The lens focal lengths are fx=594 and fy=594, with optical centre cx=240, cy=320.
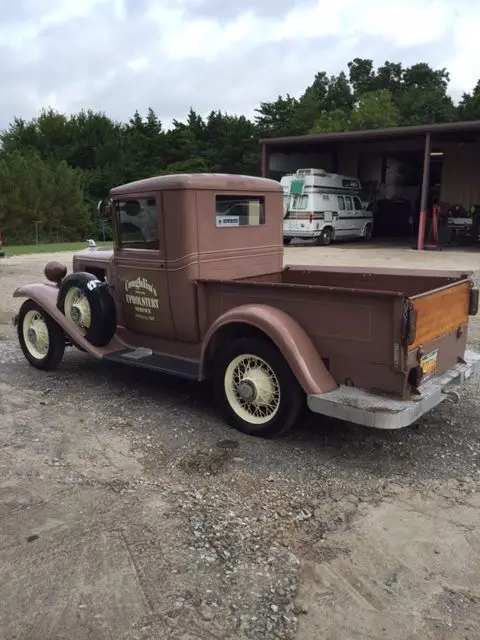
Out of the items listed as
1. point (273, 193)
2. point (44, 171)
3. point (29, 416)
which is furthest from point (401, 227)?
point (29, 416)

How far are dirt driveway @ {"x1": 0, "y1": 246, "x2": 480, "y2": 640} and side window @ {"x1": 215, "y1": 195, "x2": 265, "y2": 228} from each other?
5.62 feet

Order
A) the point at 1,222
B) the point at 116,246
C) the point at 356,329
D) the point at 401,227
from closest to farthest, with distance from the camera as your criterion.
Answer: the point at 356,329, the point at 116,246, the point at 401,227, the point at 1,222

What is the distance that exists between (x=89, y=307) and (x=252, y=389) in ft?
6.90

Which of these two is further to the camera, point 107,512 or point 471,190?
point 471,190

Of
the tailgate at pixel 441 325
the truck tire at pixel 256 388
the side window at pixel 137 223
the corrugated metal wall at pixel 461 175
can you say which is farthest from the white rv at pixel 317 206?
the truck tire at pixel 256 388

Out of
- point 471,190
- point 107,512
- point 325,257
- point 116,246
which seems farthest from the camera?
point 471,190

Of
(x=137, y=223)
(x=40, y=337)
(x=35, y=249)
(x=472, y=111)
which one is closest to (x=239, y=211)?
(x=137, y=223)

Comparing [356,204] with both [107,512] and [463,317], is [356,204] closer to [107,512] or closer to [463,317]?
[463,317]

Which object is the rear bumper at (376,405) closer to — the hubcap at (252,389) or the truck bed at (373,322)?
the truck bed at (373,322)

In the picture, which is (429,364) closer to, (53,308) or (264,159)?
(53,308)

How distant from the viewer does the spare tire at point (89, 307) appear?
5730 millimetres

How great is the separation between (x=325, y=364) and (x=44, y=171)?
1387 inches

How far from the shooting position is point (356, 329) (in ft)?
13.4

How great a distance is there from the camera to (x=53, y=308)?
19.7ft
